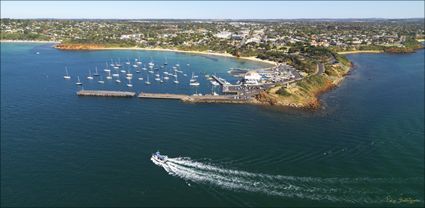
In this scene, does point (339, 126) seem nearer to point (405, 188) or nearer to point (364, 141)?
point (364, 141)

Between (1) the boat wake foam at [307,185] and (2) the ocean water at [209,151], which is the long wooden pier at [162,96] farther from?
(1) the boat wake foam at [307,185]

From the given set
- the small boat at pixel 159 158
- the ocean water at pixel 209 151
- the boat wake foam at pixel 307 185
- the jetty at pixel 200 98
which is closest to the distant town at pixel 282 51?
the jetty at pixel 200 98

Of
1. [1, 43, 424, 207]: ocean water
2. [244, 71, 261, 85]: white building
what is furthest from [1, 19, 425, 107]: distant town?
[1, 43, 424, 207]: ocean water

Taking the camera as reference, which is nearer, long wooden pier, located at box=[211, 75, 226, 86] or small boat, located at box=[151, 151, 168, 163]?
small boat, located at box=[151, 151, 168, 163]

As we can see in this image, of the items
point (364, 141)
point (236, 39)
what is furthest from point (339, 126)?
point (236, 39)

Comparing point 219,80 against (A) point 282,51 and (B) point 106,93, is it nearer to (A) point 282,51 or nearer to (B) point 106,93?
(B) point 106,93

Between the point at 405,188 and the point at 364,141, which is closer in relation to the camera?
the point at 405,188

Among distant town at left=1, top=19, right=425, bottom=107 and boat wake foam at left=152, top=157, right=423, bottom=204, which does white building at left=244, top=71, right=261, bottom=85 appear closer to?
distant town at left=1, top=19, right=425, bottom=107
